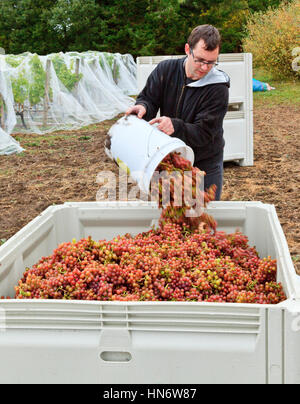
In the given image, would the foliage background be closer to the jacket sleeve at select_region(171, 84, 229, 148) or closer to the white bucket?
the jacket sleeve at select_region(171, 84, 229, 148)

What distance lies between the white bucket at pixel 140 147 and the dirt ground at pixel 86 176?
1954mm

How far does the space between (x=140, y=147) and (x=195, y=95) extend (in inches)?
29.6

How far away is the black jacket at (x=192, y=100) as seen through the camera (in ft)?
8.52

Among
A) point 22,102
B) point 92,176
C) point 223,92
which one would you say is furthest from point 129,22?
point 223,92

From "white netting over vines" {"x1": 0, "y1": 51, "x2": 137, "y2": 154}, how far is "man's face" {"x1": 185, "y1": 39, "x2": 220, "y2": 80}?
7.43m

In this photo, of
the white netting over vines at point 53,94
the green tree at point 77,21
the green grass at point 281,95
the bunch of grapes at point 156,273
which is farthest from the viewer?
the green tree at point 77,21

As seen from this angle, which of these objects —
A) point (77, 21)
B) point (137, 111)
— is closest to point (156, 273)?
point (137, 111)

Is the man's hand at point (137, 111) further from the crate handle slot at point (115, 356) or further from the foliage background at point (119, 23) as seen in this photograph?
the foliage background at point (119, 23)

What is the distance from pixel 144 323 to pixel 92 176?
5448 millimetres

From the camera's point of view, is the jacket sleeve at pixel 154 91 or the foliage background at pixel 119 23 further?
the foliage background at pixel 119 23

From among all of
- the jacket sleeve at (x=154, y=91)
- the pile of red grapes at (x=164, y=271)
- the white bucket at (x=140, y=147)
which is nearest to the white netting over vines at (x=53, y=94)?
the jacket sleeve at (x=154, y=91)

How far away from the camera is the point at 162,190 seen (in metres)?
2.08

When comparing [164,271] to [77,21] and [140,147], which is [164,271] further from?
[77,21]
